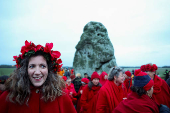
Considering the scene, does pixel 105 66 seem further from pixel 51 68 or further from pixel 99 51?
pixel 51 68

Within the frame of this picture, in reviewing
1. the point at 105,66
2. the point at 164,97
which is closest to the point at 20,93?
the point at 164,97

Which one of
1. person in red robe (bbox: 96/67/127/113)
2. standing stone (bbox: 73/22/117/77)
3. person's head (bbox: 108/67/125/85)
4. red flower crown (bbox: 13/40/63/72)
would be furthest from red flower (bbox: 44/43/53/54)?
standing stone (bbox: 73/22/117/77)

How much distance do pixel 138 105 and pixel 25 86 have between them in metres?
1.83

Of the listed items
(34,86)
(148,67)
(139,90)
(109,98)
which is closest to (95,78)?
(109,98)

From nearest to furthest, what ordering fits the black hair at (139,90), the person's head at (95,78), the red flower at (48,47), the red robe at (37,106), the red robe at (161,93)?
the red robe at (37,106) → the red flower at (48,47) → the black hair at (139,90) → the red robe at (161,93) → the person's head at (95,78)

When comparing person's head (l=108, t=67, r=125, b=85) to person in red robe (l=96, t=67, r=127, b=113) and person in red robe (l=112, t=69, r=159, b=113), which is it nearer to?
person in red robe (l=96, t=67, r=127, b=113)

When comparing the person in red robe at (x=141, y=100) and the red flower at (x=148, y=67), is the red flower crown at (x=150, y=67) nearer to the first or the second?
the red flower at (x=148, y=67)

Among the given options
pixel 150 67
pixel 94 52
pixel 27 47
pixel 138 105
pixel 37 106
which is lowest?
pixel 138 105

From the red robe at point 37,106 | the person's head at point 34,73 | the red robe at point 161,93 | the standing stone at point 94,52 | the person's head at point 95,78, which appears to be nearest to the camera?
the red robe at point 37,106

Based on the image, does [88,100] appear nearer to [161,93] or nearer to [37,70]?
[161,93]

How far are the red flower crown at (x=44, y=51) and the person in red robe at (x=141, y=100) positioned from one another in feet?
4.69

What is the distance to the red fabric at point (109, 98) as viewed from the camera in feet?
9.12

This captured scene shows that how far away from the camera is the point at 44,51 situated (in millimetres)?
1690

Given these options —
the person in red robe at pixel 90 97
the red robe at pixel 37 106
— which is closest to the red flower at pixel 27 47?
the red robe at pixel 37 106
